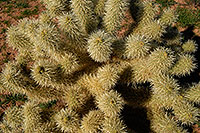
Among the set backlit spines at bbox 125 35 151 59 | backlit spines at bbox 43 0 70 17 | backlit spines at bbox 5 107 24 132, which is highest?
backlit spines at bbox 43 0 70 17

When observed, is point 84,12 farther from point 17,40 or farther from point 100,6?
point 17,40

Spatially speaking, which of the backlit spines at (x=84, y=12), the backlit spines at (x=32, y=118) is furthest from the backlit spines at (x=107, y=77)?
the backlit spines at (x=32, y=118)

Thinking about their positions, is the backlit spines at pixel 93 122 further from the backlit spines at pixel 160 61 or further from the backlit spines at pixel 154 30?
the backlit spines at pixel 154 30

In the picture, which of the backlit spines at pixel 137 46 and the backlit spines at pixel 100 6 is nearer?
the backlit spines at pixel 137 46

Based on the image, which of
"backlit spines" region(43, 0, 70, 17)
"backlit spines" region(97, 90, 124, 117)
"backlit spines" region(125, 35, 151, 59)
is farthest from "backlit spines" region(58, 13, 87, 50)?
"backlit spines" region(97, 90, 124, 117)

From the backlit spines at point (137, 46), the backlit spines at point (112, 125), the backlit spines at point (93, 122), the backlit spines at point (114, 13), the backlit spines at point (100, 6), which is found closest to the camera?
the backlit spines at point (112, 125)

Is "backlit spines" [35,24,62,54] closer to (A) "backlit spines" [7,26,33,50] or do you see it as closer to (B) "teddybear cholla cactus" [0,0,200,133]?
(B) "teddybear cholla cactus" [0,0,200,133]

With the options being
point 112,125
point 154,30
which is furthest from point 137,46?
point 112,125

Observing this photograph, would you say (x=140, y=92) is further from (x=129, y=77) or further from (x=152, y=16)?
(x=152, y=16)
